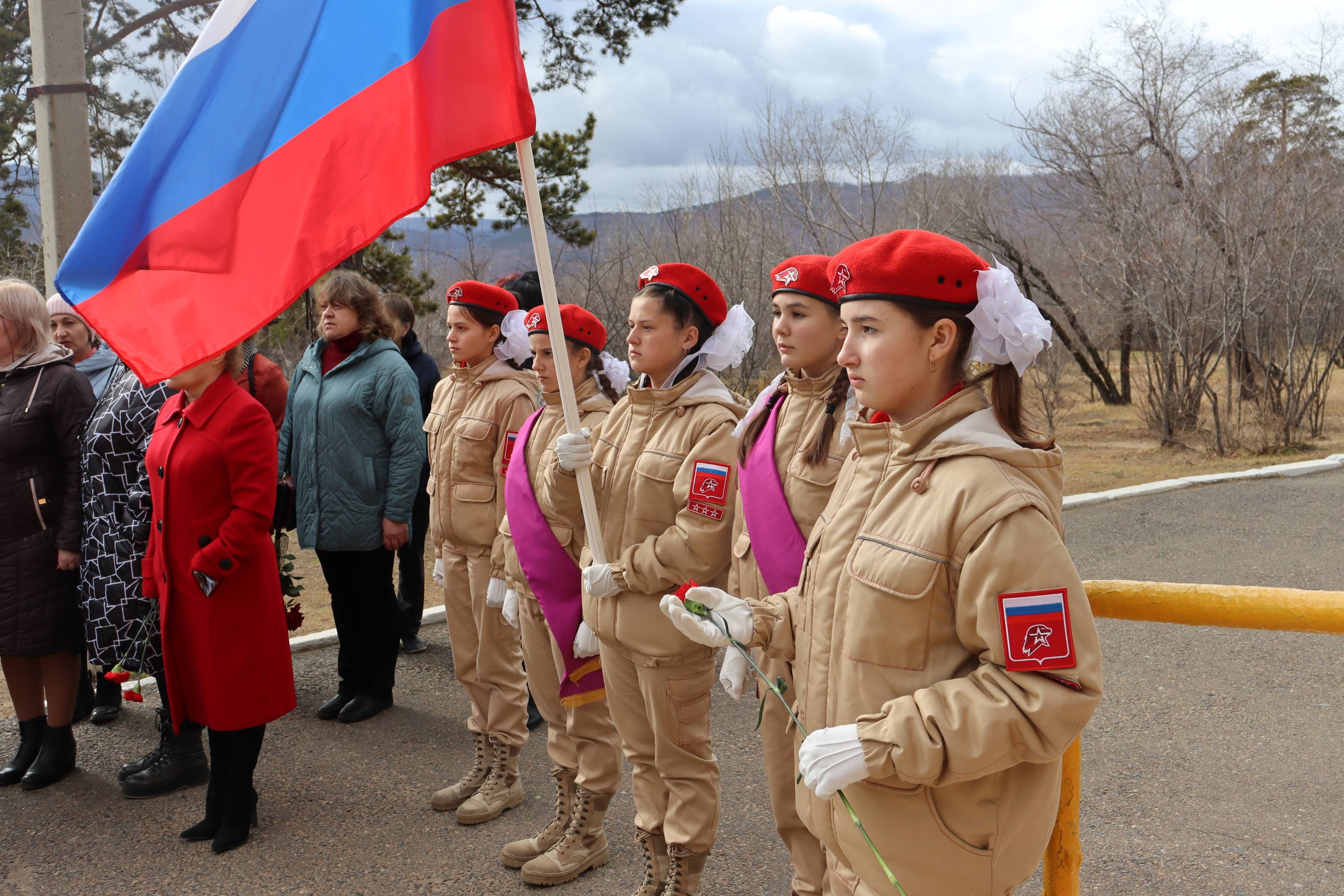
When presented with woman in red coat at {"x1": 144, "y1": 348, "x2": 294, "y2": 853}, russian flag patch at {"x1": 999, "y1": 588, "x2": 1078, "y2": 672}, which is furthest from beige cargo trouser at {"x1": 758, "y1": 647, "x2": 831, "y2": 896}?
woman in red coat at {"x1": 144, "y1": 348, "x2": 294, "y2": 853}

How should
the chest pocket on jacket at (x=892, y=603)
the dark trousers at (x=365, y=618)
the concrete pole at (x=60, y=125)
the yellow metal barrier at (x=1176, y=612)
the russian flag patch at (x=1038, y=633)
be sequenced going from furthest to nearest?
1. the concrete pole at (x=60, y=125)
2. the dark trousers at (x=365, y=618)
3. the yellow metal barrier at (x=1176, y=612)
4. the chest pocket on jacket at (x=892, y=603)
5. the russian flag patch at (x=1038, y=633)

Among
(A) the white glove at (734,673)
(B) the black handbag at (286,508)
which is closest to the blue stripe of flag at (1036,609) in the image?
(A) the white glove at (734,673)

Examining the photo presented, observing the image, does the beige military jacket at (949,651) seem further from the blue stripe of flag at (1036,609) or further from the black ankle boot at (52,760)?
the black ankle boot at (52,760)

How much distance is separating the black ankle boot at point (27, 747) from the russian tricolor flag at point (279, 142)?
9.63 ft

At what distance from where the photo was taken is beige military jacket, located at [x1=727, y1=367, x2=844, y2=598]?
9.66 feet

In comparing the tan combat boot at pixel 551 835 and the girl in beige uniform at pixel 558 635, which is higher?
the girl in beige uniform at pixel 558 635

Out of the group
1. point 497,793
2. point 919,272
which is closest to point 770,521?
point 919,272

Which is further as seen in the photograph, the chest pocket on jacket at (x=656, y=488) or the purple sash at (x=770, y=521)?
the chest pocket on jacket at (x=656, y=488)

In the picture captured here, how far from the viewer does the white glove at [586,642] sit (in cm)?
378

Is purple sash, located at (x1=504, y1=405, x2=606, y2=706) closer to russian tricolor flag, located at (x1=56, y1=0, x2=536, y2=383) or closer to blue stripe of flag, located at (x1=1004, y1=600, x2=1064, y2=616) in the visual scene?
russian tricolor flag, located at (x1=56, y1=0, x2=536, y2=383)

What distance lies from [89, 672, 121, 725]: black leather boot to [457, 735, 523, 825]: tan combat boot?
2411 millimetres

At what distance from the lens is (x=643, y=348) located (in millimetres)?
3531

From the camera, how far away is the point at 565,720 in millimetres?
4129

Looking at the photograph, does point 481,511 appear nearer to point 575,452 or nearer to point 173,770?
point 575,452
